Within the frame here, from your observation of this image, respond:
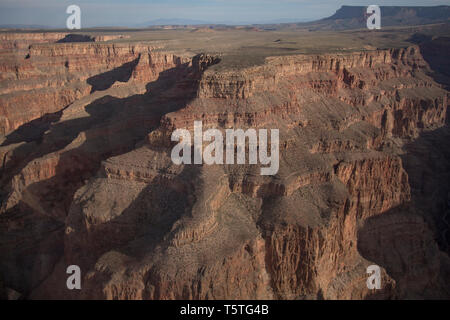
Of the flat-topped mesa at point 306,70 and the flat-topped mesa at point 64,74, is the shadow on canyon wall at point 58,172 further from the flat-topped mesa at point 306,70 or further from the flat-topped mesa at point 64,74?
the flat-topped mesa at point 64,74

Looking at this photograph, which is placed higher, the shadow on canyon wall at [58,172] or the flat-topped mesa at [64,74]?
the flat-topped mesa at [64,74]

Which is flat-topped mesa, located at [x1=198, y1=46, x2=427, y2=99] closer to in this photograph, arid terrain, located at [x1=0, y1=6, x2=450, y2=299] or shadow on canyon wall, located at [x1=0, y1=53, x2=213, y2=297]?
arid terrain, located at [x1=0, y1=6, x2=450, y2=299]

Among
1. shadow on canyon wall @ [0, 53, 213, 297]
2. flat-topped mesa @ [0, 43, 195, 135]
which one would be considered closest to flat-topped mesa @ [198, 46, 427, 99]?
shadow on canyon wall @ [0, 53, 213, 297]

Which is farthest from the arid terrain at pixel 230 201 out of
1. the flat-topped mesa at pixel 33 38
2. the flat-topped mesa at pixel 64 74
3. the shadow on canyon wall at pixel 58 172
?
the flat-topped mesa at pixel 33 38

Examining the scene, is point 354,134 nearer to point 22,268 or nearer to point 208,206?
point 208,206

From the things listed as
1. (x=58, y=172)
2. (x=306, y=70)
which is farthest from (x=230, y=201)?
(x=306, y=70)
